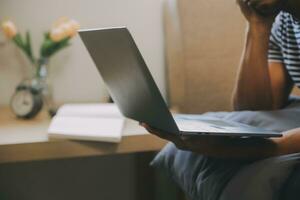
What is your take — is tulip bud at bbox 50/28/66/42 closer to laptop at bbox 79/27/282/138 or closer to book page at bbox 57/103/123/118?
book page at bbox 57/103/123/118

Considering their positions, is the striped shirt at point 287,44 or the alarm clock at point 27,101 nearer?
the striped shirt at point 287,44

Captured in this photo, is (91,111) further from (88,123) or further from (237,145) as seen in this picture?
(237,145)

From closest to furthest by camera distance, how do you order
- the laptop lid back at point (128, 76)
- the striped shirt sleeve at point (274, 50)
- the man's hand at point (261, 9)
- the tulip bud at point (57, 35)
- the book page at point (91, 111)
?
the laptop lid back at point (128, 76), the man's hand at point (261, 9), the striped shirt sleeve at point (274, 50), the book page at point (91, 111), the tulip bud at point (57, 35)

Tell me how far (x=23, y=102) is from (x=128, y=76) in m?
0.76

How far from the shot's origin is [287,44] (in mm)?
1277

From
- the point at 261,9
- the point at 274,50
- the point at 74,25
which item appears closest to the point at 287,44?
the point at 274,50

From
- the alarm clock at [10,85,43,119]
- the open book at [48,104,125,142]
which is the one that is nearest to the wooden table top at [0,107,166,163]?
the open book at [48,104,125,142]

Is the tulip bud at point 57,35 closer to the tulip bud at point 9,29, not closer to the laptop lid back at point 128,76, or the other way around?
the tulip bud at point 9,29

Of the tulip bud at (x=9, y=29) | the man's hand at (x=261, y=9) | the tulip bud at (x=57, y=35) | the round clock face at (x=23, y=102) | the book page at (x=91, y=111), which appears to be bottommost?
the book page at (x=91, y=111)

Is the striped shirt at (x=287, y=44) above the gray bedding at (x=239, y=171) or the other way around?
above

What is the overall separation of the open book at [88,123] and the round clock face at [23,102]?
106 mm

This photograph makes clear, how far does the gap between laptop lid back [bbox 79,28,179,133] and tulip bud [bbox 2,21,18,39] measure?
64cm

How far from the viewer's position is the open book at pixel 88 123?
1286 millimetres

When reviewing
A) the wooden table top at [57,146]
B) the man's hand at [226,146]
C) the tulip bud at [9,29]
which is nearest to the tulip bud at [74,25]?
the tulip bud at [9,29]
